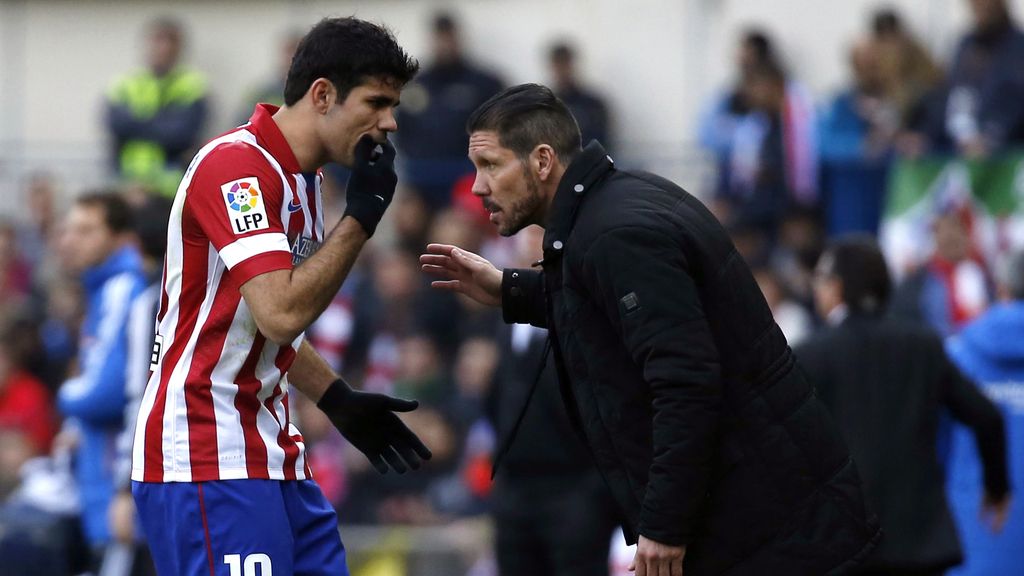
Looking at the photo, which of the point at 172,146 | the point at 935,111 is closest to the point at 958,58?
the point at 935,111

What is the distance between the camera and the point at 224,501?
16.4ft

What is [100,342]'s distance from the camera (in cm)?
809

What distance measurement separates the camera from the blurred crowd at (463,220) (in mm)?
11312

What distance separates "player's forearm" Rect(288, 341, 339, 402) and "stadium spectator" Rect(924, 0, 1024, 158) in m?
7.15

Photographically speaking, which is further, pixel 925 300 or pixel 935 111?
pixel 935 111

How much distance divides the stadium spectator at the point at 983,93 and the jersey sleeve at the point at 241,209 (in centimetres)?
774

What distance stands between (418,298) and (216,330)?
312 inches

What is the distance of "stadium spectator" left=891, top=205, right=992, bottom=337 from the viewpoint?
35.9ft

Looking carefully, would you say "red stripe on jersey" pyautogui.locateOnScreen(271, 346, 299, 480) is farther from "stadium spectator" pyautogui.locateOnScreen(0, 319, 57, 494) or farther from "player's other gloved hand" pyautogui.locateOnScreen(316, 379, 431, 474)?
"stadium spectator" pyautogui.locateOnScreen(0, 319, 57, 494)

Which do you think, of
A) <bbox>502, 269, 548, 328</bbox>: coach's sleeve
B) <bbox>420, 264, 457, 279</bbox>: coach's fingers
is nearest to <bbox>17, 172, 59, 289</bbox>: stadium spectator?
<bbox>420, 264, 457, 279</bbox>: coach's fingers

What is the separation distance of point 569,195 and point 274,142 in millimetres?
894

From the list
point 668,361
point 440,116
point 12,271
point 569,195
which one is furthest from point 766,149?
point 668,361

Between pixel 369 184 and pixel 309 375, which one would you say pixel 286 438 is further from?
pixel 369 184

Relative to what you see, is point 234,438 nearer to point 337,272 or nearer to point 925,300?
point 337,272
